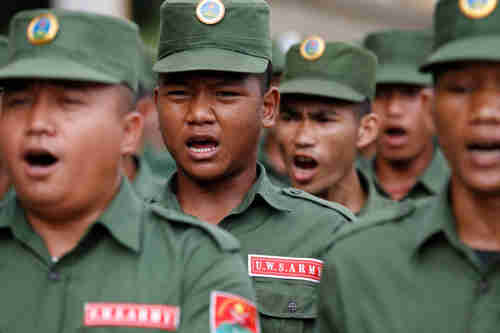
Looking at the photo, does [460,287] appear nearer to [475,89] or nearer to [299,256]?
[475,89]

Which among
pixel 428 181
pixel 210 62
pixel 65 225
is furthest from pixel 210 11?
pixel 428 181

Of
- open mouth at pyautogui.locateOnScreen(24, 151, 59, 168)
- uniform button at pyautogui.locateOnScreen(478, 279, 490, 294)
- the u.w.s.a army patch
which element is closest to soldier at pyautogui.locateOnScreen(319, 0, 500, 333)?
uniform button at pyautogui.locateOnScreen(478, 279, 490, 294)

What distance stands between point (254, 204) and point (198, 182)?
31 centimetres

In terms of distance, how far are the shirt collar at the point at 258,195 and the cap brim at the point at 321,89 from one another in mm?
1214

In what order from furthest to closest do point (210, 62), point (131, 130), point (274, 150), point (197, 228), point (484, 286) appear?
1. point (274, 150)
2. point (210, 62)
3. point (131, 130)
4. point (197, 228)
5. point (484, 286)

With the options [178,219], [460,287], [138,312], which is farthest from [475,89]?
[138,312]

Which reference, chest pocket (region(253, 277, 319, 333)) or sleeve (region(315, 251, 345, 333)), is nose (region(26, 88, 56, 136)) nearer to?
sleeve (region(315, 251, 345, 333))

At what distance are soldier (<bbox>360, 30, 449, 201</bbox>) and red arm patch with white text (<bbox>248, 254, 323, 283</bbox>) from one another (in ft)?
10.3

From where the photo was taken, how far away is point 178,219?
3.70 meters

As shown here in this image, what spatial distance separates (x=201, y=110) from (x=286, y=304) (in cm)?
105

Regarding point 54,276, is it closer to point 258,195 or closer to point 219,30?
point 258,195

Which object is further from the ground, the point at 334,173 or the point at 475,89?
the point at 475,89

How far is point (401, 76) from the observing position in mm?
8172

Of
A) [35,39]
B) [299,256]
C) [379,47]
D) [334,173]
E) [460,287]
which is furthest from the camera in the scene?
[379,47]
